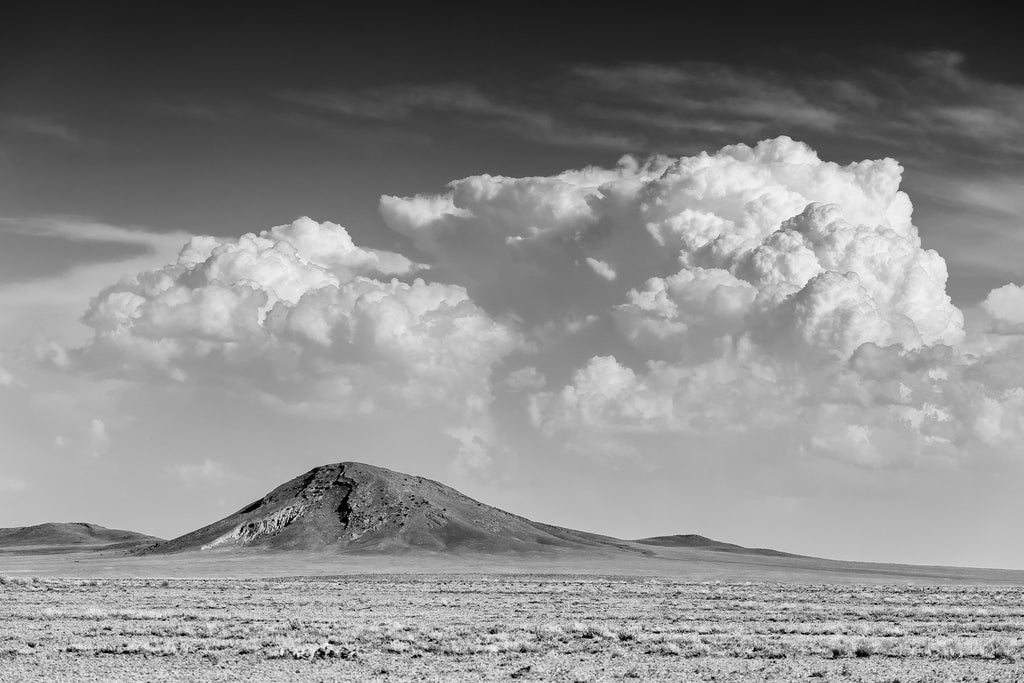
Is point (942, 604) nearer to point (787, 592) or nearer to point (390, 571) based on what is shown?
point (787, 592)

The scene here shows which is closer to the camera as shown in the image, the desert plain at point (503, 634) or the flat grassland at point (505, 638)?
the flat grassland at point (505, 638)

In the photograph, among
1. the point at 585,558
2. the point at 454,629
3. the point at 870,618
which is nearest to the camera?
the point at 454,629

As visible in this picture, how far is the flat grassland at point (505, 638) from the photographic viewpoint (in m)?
36.2

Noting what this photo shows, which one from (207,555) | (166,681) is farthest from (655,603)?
(207,555)

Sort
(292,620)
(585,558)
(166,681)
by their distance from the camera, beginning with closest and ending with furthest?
(166,681) → (292,620) → (585,558)

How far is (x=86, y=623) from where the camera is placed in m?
53.1

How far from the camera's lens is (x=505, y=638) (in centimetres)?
4559

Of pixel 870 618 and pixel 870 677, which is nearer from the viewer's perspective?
pixel 870 677

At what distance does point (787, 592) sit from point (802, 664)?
56.9 meters

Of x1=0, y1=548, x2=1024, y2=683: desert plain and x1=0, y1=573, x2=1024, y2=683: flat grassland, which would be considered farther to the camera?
x1=0, y1=548, x2=1024, y2=683: desert plain

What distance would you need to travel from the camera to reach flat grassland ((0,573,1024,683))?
3622 centimetres

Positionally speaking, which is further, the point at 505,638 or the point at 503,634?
the point at 503,634

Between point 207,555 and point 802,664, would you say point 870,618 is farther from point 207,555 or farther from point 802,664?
point 207,555

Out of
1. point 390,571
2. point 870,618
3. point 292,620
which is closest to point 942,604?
point 870,618
